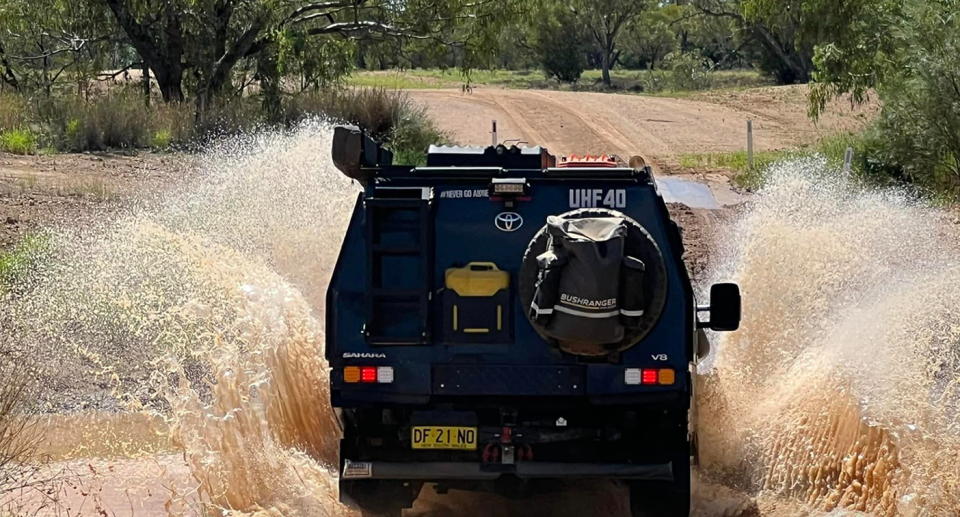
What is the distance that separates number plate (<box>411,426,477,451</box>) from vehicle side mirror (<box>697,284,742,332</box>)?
1445mm

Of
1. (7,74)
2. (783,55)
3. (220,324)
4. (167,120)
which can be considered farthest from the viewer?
(783,55)

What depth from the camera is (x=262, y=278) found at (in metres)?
9.80

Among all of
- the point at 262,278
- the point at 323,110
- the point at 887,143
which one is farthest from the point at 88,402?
the point at 323,110

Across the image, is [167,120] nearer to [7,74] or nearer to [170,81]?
[170,81]

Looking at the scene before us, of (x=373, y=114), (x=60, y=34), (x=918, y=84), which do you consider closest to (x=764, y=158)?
(x=918, y=84)

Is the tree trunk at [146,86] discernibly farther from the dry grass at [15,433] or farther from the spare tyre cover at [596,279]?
the spare tyre cover at [596,279]

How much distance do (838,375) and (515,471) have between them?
290 cm

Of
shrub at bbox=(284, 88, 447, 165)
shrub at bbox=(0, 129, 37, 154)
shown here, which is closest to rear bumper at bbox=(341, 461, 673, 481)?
shrub at bbox=(0, 129, 37, 154)

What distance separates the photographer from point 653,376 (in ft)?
22.1

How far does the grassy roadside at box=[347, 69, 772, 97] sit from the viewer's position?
175 ft

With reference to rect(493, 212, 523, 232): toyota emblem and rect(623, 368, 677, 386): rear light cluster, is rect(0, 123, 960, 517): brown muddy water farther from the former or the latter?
rect(493, 212, 523, 232): toyota emblem

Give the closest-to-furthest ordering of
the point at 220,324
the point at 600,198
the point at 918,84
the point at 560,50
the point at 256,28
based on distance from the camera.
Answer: the point at 600,198, the point at 220,324, the point at 918,84, the point at 256,28, the point at 560,50

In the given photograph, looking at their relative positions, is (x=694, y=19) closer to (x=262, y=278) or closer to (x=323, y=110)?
(x=323, y=110)

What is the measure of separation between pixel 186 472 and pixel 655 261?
3868mm
